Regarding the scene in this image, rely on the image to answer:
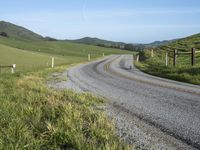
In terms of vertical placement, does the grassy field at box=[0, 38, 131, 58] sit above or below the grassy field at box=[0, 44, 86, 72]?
above

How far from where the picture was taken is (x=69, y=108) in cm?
952

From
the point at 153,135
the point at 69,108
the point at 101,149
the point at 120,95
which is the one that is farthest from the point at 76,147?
the point at 120,95

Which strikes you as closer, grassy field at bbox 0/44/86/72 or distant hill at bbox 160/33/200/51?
grassy field at bbox 0/44/86/72

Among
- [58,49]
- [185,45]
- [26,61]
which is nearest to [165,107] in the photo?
[26,61]

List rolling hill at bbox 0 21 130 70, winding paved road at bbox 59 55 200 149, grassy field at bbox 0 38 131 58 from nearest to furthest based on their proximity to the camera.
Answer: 1. winding paved road at bbox 59 55 200 149
2. rolling hill at bbox 0 21 130 70
3. grassy field at bbox 0 38 131 58

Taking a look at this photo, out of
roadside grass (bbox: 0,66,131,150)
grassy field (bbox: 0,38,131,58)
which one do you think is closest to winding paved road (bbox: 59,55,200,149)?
roadside grass (bbox: 0,66,131,150)

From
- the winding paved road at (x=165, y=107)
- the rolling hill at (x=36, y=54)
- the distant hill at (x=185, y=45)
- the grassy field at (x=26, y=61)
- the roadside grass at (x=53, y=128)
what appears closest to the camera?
the roadside grass at (x=53, y=128)

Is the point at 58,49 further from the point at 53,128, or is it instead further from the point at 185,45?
the point at 53,128

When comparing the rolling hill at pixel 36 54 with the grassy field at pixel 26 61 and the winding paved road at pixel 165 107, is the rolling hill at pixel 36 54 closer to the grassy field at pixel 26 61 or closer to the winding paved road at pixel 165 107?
the grassy field at pixel 26 61

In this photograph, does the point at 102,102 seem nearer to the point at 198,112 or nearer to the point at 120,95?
the point at 120,95

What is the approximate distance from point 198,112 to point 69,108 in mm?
3454

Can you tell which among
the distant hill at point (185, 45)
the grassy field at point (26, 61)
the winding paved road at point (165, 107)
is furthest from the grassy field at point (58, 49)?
the winding paved road at point (165, 107)

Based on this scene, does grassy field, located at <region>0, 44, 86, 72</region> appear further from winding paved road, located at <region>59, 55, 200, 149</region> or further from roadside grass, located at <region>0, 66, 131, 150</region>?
roadside grass, located at <region>0, 66, 131, 150</region>

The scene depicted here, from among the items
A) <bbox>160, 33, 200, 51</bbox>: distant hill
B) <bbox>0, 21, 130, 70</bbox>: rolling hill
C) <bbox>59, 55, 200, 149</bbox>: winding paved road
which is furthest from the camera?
<bbox>160, 33, 200, 51</bbox>: distant hill
